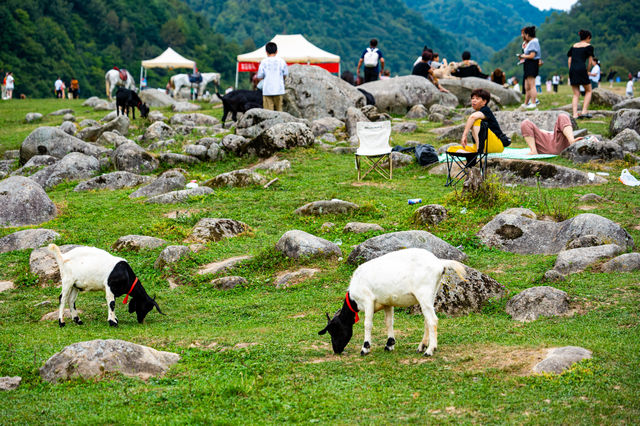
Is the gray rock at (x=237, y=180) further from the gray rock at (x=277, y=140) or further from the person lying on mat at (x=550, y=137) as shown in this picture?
the person lying on mat at (x=550, y=137)

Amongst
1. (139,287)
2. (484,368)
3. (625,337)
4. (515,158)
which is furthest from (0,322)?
(515,158)

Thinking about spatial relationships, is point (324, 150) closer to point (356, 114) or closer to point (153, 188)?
point (356, 114)

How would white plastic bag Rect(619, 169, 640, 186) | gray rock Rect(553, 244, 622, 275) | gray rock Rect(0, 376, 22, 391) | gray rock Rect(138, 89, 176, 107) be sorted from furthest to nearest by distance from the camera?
gray rock Rect(138, 89, 176, 107) → white plastic bag Rect(619, 169, 640, 186) → gray rock Rect(553, 244, 622, 275) → gray rock Rect(0, 376, 22, 391)

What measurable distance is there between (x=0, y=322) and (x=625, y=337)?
7.25 m

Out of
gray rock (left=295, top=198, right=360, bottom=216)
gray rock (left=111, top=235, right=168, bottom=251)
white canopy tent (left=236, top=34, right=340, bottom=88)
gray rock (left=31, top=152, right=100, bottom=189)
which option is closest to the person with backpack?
white canopy tent (left=236, top=34, right=340, bottom=88)

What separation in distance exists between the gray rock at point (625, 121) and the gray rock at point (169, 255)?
42.0ft

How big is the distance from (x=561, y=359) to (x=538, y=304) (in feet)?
6.79

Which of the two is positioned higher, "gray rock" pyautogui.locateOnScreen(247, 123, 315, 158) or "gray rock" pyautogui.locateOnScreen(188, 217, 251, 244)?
"gray rock" pyautogui.locateOnScreen(247, 123, 315, 158)

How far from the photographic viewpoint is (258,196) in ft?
48.8

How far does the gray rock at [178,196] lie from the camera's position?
575 inches

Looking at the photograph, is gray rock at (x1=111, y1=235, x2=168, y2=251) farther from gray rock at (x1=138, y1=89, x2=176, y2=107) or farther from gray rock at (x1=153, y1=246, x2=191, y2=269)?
gray rock at (x1=138, y1=89, x2=176, y2=107)

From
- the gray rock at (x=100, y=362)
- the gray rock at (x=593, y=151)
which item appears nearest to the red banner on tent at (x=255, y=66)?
the gray rock at (x=593, y=151)

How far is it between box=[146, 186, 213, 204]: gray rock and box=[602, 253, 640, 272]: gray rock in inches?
340

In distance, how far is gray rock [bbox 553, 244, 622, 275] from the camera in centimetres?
920
